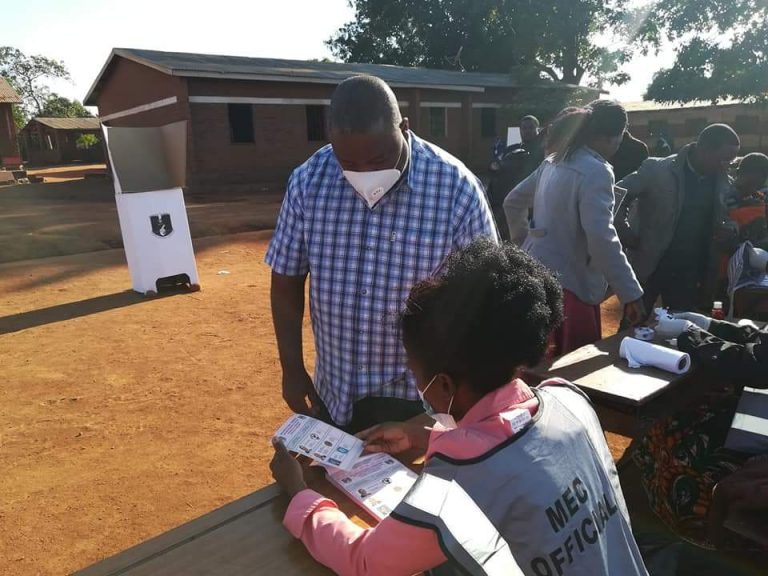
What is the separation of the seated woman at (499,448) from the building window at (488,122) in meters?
23.2

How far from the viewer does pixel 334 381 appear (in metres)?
2.10

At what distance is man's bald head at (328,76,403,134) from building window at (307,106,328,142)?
18126 mm

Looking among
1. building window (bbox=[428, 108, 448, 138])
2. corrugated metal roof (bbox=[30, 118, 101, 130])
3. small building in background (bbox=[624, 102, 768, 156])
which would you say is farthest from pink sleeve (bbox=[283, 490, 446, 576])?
corrugated metal roof (bbox=[30, 118, 101, 130])

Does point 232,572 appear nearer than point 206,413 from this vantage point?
Yes

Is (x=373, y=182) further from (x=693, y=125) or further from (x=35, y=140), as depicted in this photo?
(x=35, y=140)

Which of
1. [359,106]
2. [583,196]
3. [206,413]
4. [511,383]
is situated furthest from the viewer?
[206,413]

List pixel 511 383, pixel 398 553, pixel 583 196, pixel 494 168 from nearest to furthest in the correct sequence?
A: 1. pixel 398 553
2. pixel 511 383
3. pixel 583 196
4. pixel 494 168

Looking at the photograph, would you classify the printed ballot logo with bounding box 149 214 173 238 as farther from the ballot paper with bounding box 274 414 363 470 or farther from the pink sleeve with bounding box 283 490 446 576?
the pink sleeve with bounding box 283 490 446 576

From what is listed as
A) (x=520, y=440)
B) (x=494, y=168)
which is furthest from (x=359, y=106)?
(x=494, y=168)

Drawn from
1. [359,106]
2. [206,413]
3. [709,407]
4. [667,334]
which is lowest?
[206,413]

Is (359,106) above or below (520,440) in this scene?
above

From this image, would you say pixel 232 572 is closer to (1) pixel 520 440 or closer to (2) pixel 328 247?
(1) pixel 520 440

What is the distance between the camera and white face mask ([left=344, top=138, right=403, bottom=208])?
1.89 m

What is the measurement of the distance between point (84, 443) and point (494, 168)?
19.0 feet
